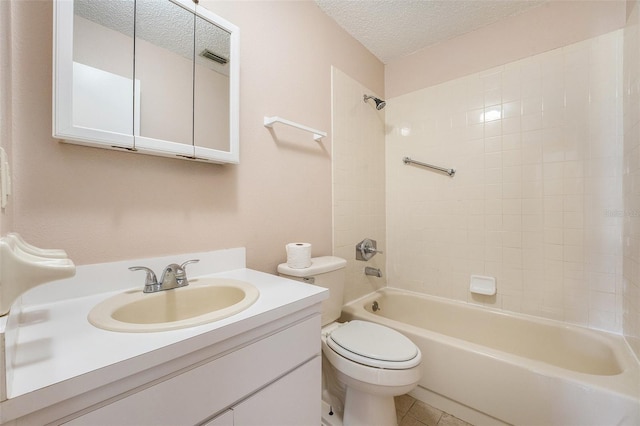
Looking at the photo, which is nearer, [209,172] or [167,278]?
[167,278]

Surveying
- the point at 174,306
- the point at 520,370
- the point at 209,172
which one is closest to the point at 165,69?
the point at 209,172

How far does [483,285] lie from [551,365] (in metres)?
0.63

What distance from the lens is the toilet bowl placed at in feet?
3.54

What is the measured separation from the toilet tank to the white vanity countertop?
A: 1.53 feet

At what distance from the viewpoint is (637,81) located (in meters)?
1.20

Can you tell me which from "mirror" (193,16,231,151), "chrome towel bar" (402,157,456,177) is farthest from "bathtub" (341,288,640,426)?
"mirror" (193,16,231,151)

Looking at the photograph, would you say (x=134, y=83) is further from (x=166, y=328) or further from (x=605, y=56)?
(x=605, y=56)

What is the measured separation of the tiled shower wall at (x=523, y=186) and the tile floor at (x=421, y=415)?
748mm

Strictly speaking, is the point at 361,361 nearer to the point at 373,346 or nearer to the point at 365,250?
the point at 373,346

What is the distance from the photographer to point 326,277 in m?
1.38

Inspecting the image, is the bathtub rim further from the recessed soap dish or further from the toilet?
the toilet

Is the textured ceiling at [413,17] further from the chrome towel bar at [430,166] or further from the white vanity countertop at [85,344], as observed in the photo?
the white vanity countertop at [85,344]

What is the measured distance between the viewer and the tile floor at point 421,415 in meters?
1.36

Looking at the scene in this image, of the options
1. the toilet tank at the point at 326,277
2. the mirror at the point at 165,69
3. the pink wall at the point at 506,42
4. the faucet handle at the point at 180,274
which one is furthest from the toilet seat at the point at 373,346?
the pink wall at the point at 506,42
